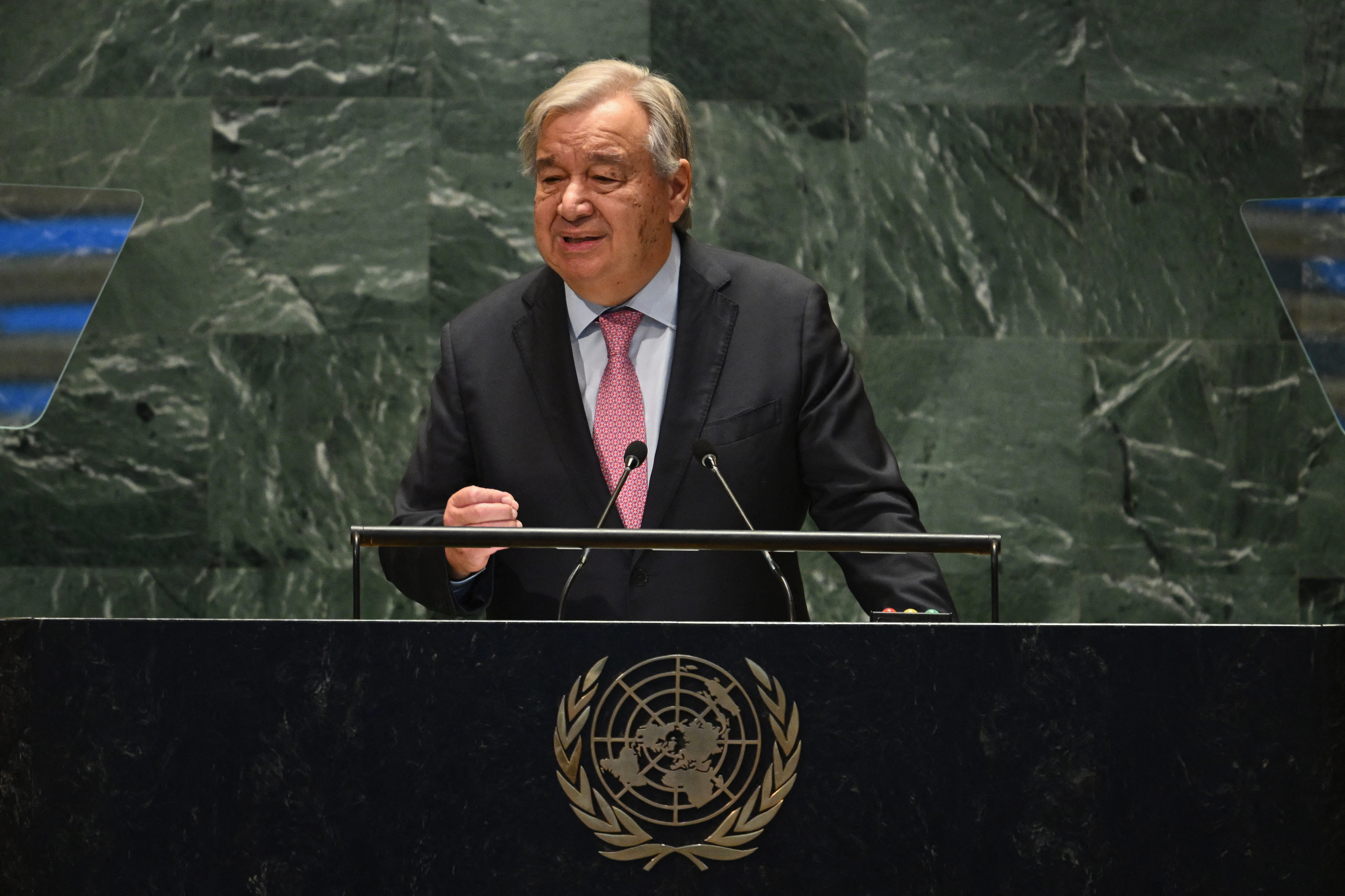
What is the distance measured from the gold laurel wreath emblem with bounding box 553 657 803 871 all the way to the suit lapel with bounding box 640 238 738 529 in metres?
0.79

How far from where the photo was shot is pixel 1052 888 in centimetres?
146

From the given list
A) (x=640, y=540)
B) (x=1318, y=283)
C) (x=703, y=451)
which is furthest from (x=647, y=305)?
(x=1318, y=283)

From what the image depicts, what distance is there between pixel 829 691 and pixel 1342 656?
553mm

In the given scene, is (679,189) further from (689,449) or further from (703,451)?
(703,451)

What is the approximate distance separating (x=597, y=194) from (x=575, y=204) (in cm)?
4

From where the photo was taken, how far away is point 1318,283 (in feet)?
8.71

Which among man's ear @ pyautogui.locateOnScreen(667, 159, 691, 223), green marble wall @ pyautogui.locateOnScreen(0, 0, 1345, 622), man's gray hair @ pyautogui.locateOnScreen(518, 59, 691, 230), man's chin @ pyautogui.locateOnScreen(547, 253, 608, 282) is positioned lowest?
green marble wall @ pyautogui.locateOnScreen(0, 0, 1345, 622)

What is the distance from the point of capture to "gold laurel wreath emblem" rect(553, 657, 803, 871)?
1469 mm

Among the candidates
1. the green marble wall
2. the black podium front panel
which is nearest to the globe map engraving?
the black podium front panel

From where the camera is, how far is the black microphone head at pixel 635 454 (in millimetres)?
1872

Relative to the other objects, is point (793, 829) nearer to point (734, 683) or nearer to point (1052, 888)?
point (734, 683)

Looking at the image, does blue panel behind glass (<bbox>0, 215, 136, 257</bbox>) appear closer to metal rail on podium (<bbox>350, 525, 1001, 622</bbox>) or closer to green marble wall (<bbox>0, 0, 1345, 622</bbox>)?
green marble wall (<bbox>0, 0, 1345, 622</bbox>)

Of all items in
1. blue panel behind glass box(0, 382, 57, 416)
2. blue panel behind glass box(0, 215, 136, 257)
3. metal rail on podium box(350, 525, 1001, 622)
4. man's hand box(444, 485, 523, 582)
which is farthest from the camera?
blue panel behind glass box(0, 215, 136, 257)

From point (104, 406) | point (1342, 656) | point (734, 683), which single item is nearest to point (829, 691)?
point (734, 683)
